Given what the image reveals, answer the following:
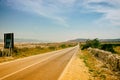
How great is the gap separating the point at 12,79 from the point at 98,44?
56.2m

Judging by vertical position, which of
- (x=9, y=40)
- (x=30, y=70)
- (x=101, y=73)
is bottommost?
(x=101, y=73)

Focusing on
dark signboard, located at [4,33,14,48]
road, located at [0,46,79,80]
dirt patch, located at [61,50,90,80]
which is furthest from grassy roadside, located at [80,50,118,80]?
dark signboard, located at [4,33,14,48]

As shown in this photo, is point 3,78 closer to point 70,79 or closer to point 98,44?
point 70,79

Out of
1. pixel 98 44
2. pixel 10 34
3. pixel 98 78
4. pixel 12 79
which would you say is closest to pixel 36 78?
pixel 12 79

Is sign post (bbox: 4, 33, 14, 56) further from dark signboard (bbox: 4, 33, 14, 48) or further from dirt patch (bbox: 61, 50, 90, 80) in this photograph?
dirt patch (bbox: 61, 50, 90, 80)

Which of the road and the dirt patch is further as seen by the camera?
the dirt patch

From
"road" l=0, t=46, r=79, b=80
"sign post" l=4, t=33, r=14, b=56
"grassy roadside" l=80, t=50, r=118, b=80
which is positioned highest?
"sign post" l=4, t=33, r=14, b=56

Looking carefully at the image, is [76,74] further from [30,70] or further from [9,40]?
[9,40]

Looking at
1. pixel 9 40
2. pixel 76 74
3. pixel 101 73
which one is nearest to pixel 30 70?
pixel 76 74

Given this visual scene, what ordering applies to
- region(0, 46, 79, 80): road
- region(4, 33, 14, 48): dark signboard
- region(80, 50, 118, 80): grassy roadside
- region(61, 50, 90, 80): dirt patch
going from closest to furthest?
1. region(0, 46, 79, 80): road
2. region(61, 50, 90, 80): dirt patch
3. region(80, 50, 118, 80): grassy roadside
4. region(4, 33, 14, 48): dark signboard

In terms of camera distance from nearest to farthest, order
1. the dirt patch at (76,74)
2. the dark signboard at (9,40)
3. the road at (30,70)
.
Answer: the road at (30,70), the dirt patch at (76,74), the dark signboard at (9,40)

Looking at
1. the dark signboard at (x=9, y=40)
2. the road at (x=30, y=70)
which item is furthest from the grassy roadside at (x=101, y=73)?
the dark signboard at (x=9, y=40)

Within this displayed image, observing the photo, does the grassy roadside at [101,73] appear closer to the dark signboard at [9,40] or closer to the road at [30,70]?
the road at [30,70]

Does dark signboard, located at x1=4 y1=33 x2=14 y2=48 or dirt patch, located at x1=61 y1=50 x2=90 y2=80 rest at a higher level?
dark signboard, located at x1=4 y1=33 x2=14 y2=48
